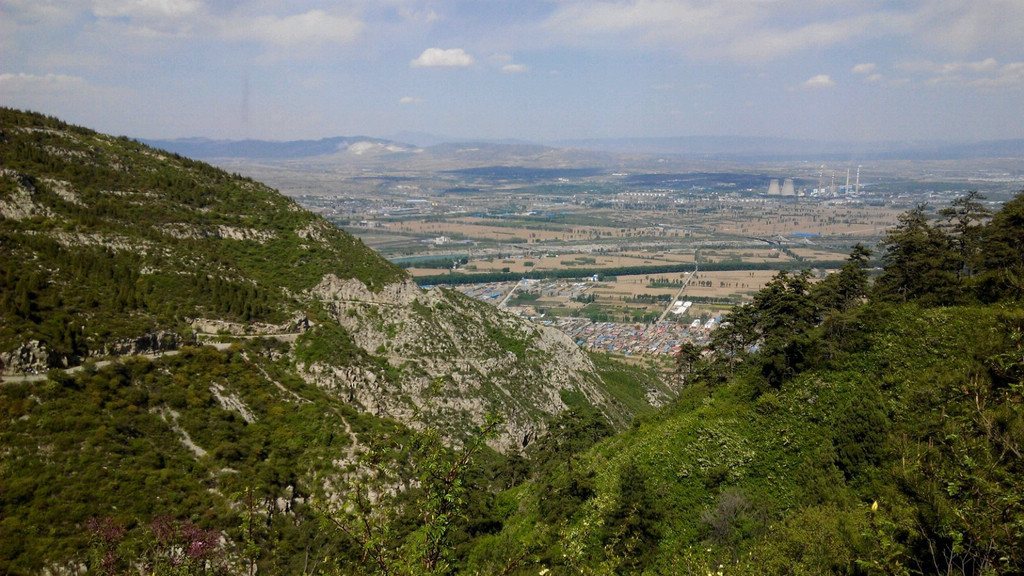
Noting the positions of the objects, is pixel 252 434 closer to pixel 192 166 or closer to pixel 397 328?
pixel 397 328

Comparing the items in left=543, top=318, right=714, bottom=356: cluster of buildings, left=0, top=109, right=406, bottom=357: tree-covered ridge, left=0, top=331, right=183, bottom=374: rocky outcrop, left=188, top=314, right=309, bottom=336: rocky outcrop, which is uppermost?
left=0, top=109, right=406, bottom=357: tree-covered ridge

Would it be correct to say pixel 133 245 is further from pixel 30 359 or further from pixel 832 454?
pixel 832 454

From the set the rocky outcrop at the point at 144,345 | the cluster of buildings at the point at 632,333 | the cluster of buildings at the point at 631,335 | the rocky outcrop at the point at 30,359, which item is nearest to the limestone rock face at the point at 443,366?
the rocky outcrop at the point at 144,345

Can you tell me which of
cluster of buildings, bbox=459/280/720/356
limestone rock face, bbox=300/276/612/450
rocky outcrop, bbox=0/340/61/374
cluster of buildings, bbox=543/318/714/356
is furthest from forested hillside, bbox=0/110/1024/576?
cluster of buildings, bbox=459/280/720/356

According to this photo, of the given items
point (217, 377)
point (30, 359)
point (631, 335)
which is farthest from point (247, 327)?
point (631, 335)

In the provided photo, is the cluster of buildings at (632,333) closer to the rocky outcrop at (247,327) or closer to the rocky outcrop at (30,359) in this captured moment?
the rocky outcrop at (247,327)

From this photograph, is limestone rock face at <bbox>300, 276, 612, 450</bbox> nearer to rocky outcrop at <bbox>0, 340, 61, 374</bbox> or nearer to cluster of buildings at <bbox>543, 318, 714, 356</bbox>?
rocky outcrop at <bbox>0, 340, 61, 374</bbox>

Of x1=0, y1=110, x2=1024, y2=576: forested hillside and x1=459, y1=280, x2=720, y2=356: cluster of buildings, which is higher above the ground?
x1=0, y1=110, x2=1024, y2=576: forested hillside

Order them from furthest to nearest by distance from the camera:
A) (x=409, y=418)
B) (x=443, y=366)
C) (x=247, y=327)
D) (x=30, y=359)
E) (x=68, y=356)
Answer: (x=443, y=366) → (x=247, y=327) → (x=68, y=356) → (x=30, y=359) → (x=409, y=418)

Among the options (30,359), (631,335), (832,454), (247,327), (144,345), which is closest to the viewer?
(832,454)
